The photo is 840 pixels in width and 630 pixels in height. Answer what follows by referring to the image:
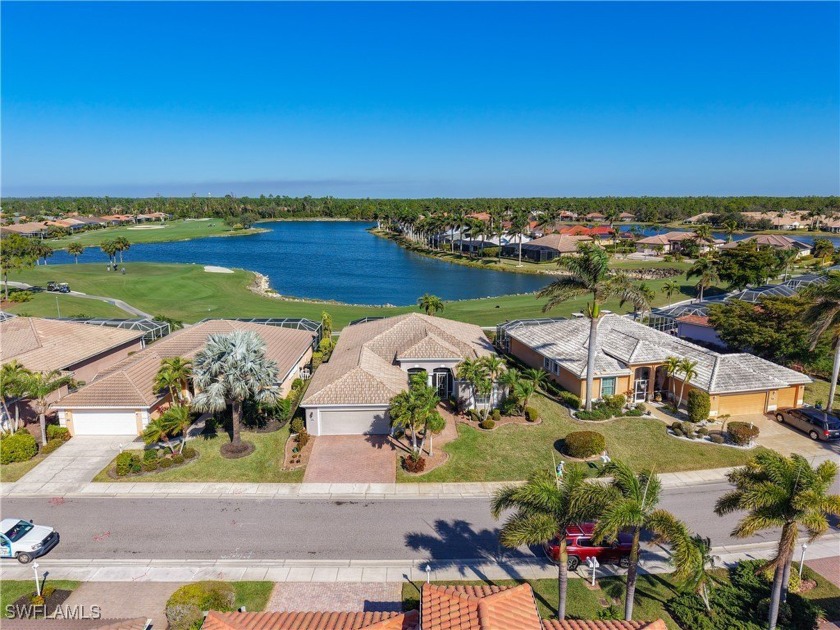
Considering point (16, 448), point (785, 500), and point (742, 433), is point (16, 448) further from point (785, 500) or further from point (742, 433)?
point (742, 433)

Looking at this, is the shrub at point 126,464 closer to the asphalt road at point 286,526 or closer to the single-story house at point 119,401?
the asphalt road at point 286,526

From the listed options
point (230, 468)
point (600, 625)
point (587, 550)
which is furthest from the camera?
point (230, 468)

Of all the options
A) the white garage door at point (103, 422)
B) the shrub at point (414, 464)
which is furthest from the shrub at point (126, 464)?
the shrub at point (414, 464)

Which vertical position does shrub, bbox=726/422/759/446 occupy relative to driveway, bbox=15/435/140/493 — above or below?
above

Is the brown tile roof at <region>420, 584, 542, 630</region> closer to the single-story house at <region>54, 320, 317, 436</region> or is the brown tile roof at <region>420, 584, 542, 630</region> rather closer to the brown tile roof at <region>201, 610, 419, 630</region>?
the brown tile roof at <region>201, 610, 419, 630</region>

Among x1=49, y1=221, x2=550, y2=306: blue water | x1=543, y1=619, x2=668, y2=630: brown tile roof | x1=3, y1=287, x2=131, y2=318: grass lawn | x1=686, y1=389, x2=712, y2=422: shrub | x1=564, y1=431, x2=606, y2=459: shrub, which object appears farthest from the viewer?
x1=49, y1=221, x2=550, y2=306: blue water

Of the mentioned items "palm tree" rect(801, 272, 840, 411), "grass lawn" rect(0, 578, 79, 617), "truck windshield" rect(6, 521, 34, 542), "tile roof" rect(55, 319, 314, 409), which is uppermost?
"palm tree" rect(801, 272, 840, 411)

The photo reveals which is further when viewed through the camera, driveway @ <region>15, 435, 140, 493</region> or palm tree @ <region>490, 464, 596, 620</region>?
driveway @ <region>15, 435, 140, 493</region>

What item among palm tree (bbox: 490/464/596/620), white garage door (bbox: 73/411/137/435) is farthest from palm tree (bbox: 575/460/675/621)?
white garage door (bbox: 73/411/137/435)

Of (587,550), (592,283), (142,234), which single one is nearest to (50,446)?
(587,550)
